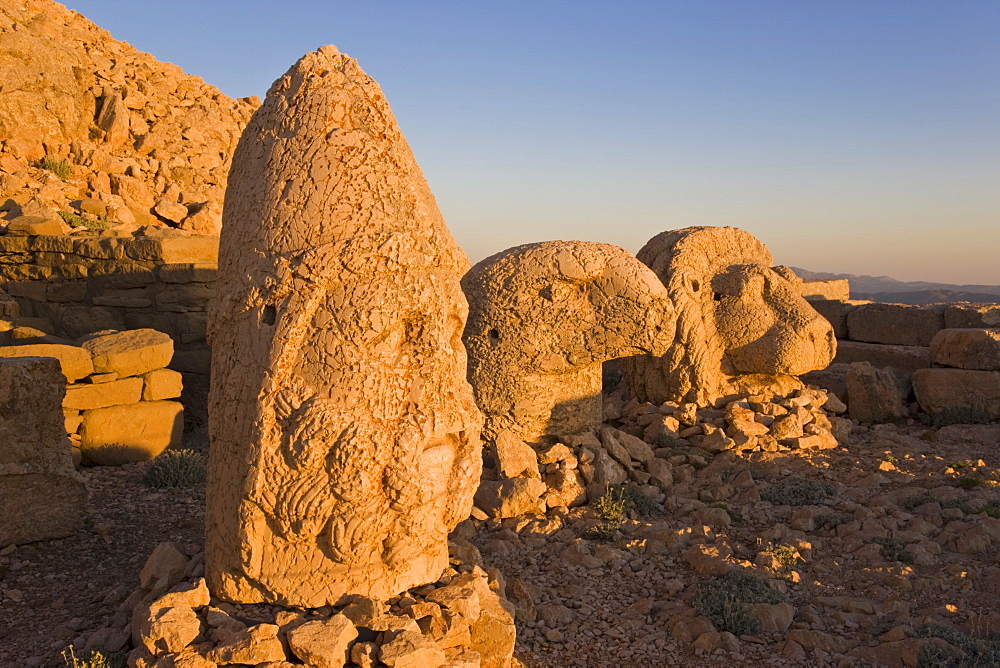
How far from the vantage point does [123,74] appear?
56.2 feet

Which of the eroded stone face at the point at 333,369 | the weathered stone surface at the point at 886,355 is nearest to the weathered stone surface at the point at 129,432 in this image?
the eroded stone face at the point at 333,369

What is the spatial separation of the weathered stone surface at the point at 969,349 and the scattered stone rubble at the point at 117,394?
8.41 m

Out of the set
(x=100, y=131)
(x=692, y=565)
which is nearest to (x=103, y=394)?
(x=692, y=565)

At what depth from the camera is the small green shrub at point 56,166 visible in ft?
47.7

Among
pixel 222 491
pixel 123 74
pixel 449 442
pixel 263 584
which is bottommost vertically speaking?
pixel 263 584

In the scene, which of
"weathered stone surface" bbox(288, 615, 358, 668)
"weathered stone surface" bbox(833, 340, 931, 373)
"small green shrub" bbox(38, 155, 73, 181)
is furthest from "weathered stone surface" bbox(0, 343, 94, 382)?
"small green shrub" bbox(38, 155, 73, 181)

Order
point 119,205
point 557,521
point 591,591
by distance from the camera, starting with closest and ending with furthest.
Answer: point 591,591 → point 557,521 → point 119,205

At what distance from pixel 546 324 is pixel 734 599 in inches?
96.1

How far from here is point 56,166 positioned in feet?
47.7

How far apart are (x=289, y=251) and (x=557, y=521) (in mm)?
2714

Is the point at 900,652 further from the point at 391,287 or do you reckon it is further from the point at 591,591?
the point at 391,287

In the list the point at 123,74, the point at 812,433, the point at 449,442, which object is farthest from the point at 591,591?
the point at 123,74

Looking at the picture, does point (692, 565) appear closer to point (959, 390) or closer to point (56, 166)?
point (959, 390)

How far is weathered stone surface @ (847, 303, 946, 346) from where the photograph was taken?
32.1 ft
